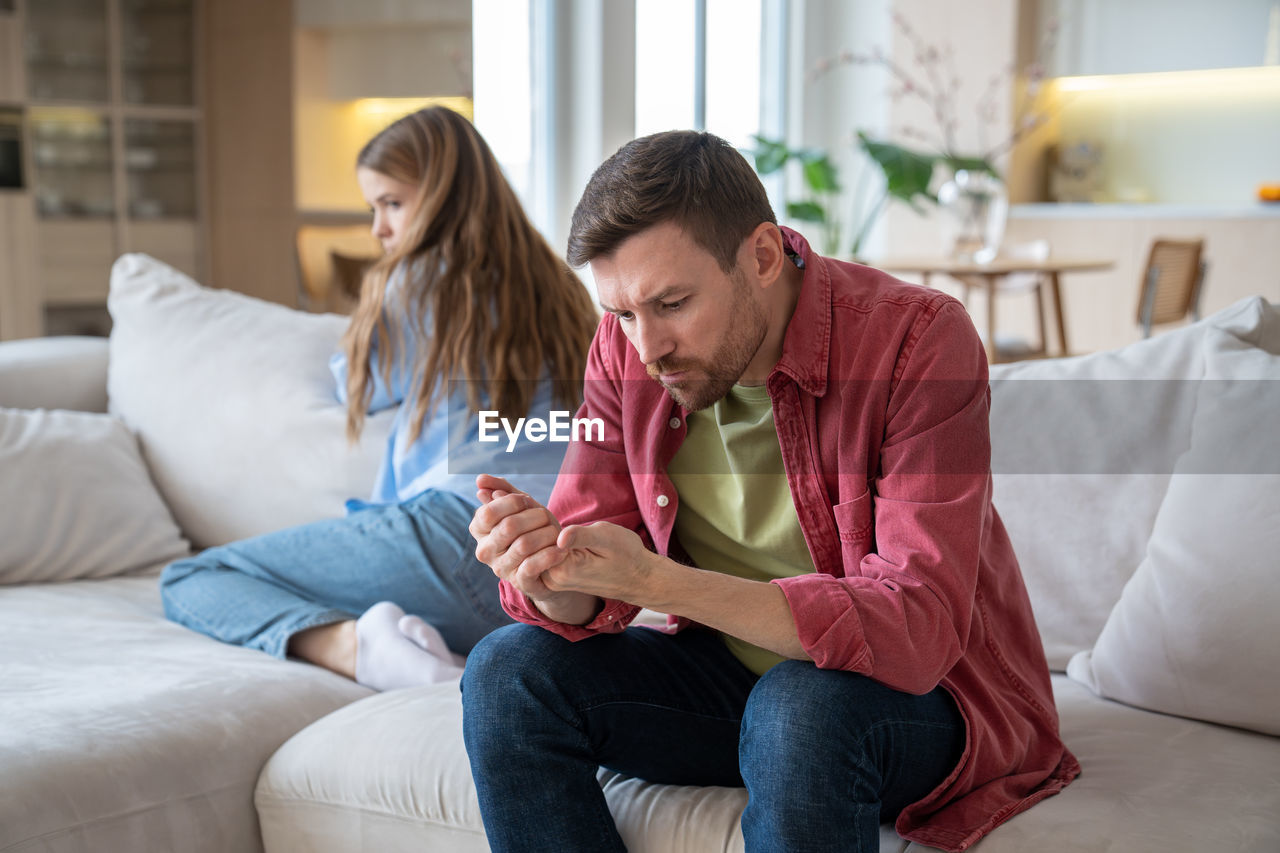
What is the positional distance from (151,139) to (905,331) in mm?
3506

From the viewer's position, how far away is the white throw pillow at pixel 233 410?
2070mm

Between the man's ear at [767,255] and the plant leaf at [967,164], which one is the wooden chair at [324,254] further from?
the man's ear at [767,255]

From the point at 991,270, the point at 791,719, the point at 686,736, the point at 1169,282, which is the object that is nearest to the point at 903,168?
the point at 991,270

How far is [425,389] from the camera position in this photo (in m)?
1.81

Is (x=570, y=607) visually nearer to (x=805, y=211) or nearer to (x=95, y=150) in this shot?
(x=95, y=150)

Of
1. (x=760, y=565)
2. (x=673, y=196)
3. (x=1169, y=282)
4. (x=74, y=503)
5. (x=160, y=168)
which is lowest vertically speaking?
(x=74, y=503)

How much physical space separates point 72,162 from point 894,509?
11.3 feet

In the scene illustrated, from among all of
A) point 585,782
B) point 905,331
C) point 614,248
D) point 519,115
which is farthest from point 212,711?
point 519,115

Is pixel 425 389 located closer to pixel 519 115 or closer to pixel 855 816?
pixel 855 816

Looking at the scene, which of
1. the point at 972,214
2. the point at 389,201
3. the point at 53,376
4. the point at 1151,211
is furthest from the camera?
the point at 1151,211

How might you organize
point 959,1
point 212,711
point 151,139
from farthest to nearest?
1. point 959,1
2. point 151,139
3. point 212,711

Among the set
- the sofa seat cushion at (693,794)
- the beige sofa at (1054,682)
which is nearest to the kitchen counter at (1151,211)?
the beige sofa at (1054,682)

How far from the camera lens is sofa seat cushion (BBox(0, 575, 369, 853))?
1.28 metres

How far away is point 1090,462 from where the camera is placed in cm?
157
